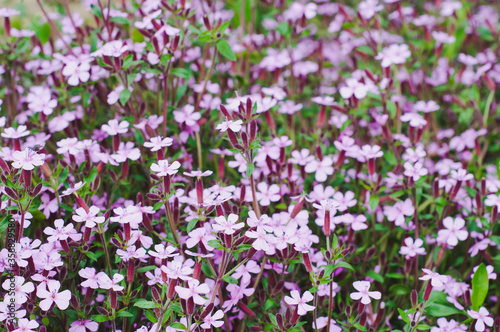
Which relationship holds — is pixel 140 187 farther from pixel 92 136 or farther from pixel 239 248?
pixel 239 248

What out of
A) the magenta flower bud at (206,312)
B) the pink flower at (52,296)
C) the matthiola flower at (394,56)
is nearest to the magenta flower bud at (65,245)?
the pink flower at (52,296)

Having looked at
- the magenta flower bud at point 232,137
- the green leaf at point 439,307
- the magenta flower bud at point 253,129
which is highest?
the magenta flower bud at point 253,129

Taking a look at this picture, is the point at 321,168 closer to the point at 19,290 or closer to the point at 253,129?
the point at 253,129

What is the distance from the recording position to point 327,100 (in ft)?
5.52

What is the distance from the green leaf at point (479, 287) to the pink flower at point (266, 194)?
556mm

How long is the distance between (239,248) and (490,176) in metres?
0.99

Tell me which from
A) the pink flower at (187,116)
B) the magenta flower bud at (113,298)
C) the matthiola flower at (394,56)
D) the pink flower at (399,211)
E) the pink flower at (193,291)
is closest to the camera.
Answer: the pink flower at (193,291)

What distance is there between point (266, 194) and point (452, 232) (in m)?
0.54

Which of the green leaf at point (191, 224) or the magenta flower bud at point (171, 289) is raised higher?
the green leaf at point (191, 224)

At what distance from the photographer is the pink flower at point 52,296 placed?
43.1 inches

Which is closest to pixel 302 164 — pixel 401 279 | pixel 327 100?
pixel 327 100

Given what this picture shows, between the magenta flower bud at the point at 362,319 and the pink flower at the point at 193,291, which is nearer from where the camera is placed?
the pink flower at the point at 193,291

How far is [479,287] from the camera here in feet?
4.26

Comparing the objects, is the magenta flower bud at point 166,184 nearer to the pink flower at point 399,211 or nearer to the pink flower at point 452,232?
the pink flower at point 399,211
